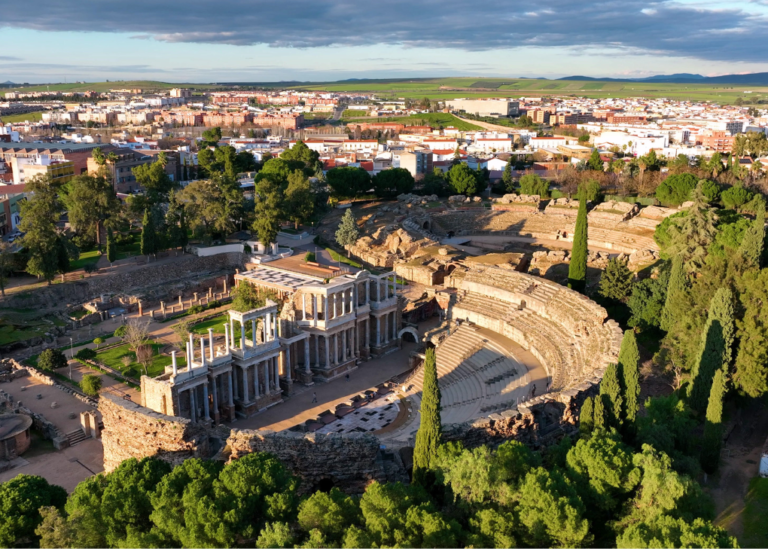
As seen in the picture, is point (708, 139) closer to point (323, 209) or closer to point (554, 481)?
point (323, 209)

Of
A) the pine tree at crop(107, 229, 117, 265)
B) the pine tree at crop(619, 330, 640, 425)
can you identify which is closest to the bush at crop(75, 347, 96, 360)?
the pine tree at crop(107, 229, 117, 265)

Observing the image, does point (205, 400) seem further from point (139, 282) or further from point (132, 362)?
point (139, 282)

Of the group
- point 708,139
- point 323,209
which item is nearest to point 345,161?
point 323,209

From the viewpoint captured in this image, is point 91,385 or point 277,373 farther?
point 277,373

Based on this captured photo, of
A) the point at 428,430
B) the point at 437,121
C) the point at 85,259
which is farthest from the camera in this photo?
the point at 437,121

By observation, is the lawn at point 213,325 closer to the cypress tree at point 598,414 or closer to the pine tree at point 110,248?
the pine tree at point 110,248

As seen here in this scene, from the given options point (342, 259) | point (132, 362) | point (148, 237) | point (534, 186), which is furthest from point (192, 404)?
point (534, 186)
